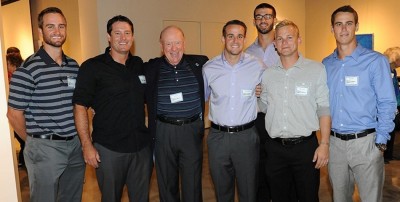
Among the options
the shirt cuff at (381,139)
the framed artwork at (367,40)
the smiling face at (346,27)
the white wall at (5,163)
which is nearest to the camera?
the white wall at (5,163)

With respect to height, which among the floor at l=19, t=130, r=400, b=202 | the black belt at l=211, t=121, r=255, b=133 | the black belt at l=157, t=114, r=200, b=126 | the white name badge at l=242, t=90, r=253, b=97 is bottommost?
the floor at l=19, t=130, r=400, b=202

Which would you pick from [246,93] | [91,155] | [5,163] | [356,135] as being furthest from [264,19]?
[5,163]

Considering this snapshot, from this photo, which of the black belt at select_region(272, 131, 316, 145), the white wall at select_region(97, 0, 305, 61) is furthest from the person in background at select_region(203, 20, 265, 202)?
the white wall at select_region(97, 0, 305, 61)

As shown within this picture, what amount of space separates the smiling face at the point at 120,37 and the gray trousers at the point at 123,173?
2.57ft

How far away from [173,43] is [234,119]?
827 millimetres

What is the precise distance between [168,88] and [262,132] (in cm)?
101

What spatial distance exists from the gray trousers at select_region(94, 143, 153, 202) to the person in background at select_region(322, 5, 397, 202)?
1513 millimetres

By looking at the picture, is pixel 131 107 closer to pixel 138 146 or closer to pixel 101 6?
pixel 138 146

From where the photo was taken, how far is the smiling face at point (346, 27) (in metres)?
2.35

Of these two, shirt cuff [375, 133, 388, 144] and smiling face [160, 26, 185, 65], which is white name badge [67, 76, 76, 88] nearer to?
smiling face [160, 26, 185, 65]

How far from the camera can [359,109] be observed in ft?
7.59

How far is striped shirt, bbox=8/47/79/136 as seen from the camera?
2.27m

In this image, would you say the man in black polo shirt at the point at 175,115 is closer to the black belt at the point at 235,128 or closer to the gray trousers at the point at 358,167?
the black belt at the point at 235,128

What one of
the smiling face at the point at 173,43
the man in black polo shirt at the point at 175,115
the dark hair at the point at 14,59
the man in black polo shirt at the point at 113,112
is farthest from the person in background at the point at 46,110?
the dark hair at the point at 14,59
